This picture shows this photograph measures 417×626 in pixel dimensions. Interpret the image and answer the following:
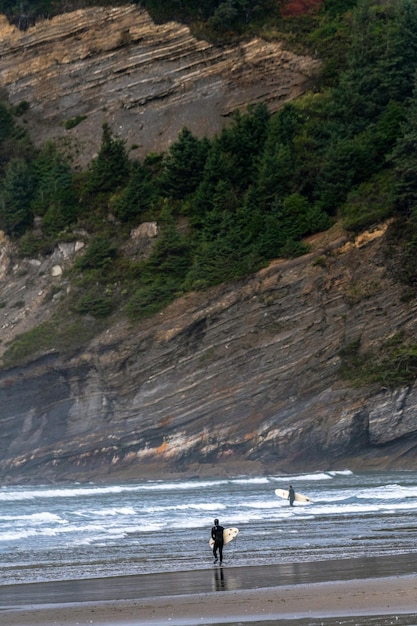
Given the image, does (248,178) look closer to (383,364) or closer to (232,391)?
(232,391)

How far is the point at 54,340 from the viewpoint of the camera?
2192 inches

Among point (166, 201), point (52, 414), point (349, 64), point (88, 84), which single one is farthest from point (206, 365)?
point (88, 84)

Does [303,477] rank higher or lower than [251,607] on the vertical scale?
lower

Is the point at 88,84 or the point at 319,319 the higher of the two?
the point at 88,84

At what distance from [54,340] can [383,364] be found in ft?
47.4

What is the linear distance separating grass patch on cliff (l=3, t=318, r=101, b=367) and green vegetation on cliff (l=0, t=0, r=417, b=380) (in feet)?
1.32

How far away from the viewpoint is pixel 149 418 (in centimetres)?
5191

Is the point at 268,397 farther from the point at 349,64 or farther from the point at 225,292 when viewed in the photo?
Answer: the point at 349,64

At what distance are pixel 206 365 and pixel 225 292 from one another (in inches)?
134

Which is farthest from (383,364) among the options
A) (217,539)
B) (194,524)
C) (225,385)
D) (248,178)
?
(217,539)

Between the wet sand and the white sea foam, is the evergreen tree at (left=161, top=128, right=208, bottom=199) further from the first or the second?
the wet sand

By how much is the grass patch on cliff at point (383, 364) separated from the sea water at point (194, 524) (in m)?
4.05

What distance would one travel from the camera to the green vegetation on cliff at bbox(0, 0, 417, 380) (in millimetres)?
55094

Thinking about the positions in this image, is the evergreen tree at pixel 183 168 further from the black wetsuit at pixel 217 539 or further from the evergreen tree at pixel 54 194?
the black wetsuit at pixel 217 539
